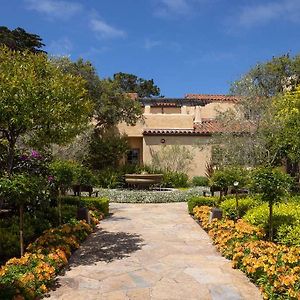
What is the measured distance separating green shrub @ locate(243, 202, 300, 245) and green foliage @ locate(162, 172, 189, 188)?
39.9 feet

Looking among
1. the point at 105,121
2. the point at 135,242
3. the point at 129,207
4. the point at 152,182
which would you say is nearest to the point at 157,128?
the point at 105,121

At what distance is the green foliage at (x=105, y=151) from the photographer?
24062 mm

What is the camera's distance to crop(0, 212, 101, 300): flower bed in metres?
5.38

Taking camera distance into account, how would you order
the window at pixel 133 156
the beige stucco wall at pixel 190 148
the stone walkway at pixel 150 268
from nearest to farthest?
the stone walkway at pixel 150 268 < the beige stucco wall at pixel 190 148 < the window at pixel 133 156

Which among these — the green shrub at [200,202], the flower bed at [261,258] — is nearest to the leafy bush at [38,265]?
the flower bed at [261,258]

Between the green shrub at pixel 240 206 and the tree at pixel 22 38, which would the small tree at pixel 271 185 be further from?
the tree at pixel 22 38

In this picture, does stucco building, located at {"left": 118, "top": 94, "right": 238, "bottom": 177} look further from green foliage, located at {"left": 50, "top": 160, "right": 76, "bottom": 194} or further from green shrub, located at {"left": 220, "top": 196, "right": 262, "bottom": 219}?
green foliage, located at {"left": 50, "top": 160, "right": 76, "bottom": 194}

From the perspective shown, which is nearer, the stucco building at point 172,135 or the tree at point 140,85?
the stucco building at point 172,135

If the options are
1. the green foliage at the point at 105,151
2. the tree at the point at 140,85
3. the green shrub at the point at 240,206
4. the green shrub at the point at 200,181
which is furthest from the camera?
the tree at the point at 140,85

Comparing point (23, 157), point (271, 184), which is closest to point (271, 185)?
point (271, 184)

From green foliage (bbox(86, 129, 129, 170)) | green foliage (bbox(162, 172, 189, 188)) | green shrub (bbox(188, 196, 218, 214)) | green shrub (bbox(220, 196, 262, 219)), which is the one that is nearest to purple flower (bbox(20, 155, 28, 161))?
green shrub (bbox(188, 196, 218, 214))

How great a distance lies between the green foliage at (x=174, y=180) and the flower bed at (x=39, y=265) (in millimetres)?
13943

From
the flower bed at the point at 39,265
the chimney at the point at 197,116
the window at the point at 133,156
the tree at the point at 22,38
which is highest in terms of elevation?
the tree at the point at 22,38

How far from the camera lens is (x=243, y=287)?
6078 mm
